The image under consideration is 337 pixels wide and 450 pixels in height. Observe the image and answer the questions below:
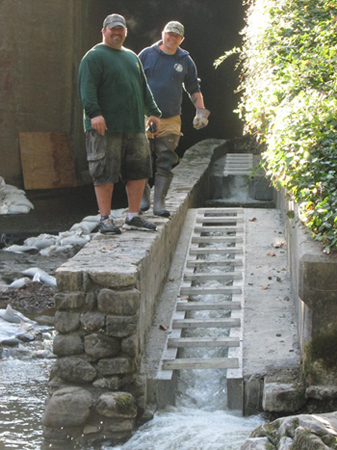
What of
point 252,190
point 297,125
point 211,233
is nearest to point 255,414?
point 297,125

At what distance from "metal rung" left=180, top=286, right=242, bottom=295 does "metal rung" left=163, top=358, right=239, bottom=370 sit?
117 centimetres

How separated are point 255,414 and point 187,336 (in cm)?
105

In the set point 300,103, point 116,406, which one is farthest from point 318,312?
point 300,103

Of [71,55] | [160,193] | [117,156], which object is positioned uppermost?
[71,55]

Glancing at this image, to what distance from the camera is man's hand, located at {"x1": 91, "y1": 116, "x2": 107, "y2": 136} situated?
543 cm

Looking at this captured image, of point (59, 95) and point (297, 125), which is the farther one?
point (59, 95)

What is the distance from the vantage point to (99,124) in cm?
543

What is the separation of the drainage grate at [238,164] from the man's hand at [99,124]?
5.66 meters

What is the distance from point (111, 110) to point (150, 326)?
1.60 m

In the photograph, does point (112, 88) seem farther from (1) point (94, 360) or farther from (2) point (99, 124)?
(1) point (94, 360)

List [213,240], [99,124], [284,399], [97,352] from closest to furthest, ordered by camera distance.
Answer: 1. [284,399]
2. [97,352]
3. [99,124]
4. [213,240]

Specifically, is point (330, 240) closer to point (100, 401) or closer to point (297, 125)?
point (297, 125)

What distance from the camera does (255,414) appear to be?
183 inches

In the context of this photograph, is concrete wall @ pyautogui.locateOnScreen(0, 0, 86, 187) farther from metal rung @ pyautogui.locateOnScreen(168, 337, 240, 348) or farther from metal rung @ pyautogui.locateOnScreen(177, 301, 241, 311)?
metal rung @ pyautogui.locateOnScreen(168, 337, 240, 348)
